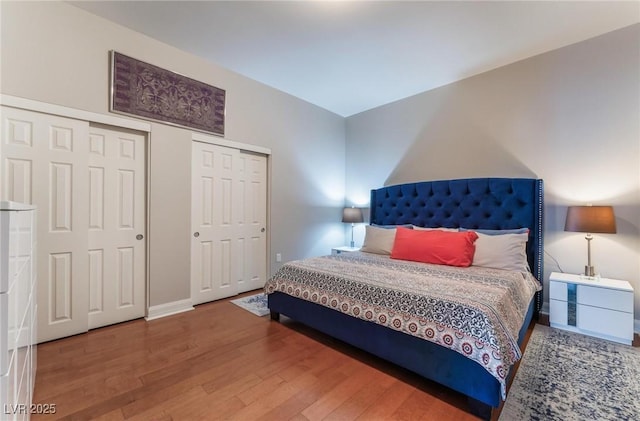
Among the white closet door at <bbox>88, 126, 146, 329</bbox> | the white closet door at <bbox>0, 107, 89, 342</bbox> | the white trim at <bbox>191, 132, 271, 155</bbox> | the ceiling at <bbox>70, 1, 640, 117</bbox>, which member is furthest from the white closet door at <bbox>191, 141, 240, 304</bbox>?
the ceiling at <bbox>70, 1, 640, 117</bbox>

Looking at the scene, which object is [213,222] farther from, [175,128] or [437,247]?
[437,247]

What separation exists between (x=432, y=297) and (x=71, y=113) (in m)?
3.22

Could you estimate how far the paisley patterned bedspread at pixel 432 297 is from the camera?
151 centimetres

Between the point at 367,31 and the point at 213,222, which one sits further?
the point at 213,222

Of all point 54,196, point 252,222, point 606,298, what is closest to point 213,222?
point 252,222

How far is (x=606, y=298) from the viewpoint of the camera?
2.31 meters

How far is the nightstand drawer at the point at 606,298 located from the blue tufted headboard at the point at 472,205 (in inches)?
17.1

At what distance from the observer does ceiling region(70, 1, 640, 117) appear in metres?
2.27

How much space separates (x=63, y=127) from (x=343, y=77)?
2.88 meters

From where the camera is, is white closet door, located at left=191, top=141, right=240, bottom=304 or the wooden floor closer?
the wooden floor

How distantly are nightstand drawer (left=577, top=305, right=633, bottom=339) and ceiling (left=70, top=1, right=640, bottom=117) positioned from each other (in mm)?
2558

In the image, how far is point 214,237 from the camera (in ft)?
11.0

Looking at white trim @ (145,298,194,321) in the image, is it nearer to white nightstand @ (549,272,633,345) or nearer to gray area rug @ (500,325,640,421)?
gray area rug @ (500,325,640,421)

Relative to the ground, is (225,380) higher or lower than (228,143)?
lower
